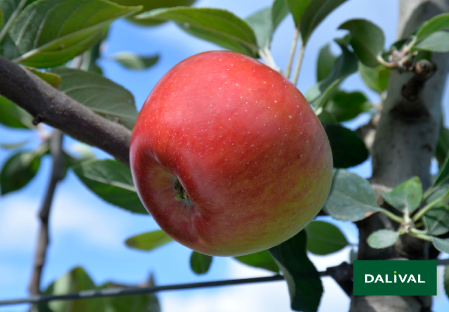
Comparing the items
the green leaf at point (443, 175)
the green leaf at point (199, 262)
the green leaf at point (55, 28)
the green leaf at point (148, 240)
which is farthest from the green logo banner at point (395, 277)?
the green leaf at point (55, 28)

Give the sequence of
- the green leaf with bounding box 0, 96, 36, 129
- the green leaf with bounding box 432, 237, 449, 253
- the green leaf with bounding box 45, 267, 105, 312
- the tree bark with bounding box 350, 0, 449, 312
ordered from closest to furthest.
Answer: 1. the green leaf with bounding box 432, 237, 449, 253
2. the tree bark with bounding box 350, 0, 449, 312
3. the green leaf with bounding box 45, 267, 105, 312
4. the green leaf with bounding box 0, 96, 36, 129

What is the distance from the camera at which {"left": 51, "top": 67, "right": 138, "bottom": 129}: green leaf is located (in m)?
0.56

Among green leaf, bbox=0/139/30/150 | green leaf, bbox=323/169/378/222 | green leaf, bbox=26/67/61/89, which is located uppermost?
green leaf, bbox=26/67/61/89

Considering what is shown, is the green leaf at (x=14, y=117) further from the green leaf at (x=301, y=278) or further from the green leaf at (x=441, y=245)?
the green leaf at (x=441, y=245)

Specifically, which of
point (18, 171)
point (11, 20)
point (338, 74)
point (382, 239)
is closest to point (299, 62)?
point (338, 74)

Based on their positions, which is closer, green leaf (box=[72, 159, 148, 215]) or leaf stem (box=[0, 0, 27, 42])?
leaf stem (box=[0, 0, 27, 42])

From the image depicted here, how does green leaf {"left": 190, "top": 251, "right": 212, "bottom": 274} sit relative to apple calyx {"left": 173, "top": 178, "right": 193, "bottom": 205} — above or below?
below

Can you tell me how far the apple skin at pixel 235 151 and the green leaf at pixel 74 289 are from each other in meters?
0.50

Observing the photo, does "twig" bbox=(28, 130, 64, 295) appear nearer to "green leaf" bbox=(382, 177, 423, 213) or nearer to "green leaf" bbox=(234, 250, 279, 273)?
"green leaf" bbox=(234, 250, 279, 273)

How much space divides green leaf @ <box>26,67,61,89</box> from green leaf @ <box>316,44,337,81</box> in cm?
59

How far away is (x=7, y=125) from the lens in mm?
1177

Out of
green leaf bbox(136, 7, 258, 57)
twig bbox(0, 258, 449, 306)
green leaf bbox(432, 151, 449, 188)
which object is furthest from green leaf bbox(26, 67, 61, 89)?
green leaf bbox(432, 151, 449, 188)

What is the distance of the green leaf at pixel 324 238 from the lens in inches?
28.6

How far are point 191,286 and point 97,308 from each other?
43 centimetres
